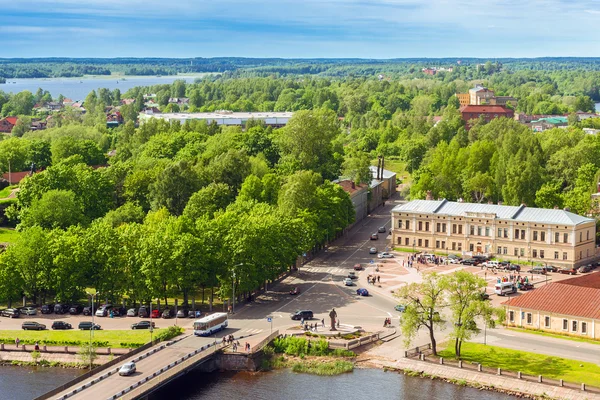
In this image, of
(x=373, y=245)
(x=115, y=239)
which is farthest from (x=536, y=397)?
(x=373, y=245)

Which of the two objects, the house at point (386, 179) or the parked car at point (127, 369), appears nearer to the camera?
the parked car at point (127, 369)

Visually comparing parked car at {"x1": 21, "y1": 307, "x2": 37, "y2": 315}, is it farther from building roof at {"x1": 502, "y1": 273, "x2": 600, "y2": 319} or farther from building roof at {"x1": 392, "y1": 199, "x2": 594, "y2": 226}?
building roof at {"x1": 392, "y1": 199, "x2": 594, "y2": 226}

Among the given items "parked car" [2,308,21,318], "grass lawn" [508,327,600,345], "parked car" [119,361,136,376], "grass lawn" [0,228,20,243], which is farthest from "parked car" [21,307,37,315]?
"grass lawn" [508,327,600,345]

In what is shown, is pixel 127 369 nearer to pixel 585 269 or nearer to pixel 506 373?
pixel 506 373

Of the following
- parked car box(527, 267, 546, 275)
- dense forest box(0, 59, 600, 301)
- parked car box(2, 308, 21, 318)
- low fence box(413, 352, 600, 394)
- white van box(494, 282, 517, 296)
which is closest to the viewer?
low fence box(413, 352, 600, 394)

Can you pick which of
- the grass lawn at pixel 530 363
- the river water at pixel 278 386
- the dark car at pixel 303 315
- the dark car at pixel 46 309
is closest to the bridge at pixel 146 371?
the river water at pixel 278 386

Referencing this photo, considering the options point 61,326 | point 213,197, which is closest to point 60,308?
point 61,326

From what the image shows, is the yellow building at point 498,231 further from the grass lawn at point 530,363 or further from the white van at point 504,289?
the grass lawn at point 530,363
